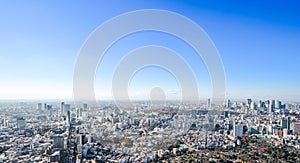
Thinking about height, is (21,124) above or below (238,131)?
above

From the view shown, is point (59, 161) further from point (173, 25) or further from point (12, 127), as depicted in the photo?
point (12, 127)

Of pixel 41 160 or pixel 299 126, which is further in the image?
pixel 299 126

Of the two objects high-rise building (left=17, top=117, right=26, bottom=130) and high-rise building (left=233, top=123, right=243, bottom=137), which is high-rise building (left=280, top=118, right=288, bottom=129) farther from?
high-rise building (left=17, top=117, right=26, bottom=130)

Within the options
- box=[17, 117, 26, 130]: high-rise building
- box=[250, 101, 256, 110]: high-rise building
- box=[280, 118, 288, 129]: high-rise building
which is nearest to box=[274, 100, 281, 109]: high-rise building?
box=[250, 101, 256, 110]: high-rise building

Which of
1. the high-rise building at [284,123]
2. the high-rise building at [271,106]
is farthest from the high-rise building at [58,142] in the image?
the high-rise building at [271,106]

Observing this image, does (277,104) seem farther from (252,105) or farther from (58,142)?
(58,142)

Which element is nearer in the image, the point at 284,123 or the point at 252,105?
the point at 284,123

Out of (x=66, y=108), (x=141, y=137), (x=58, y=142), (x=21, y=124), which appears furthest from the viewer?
(x=66, y=108)

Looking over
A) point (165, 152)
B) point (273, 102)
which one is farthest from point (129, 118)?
point (273, 102)

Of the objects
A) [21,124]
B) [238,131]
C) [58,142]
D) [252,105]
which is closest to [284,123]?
[238,131]
